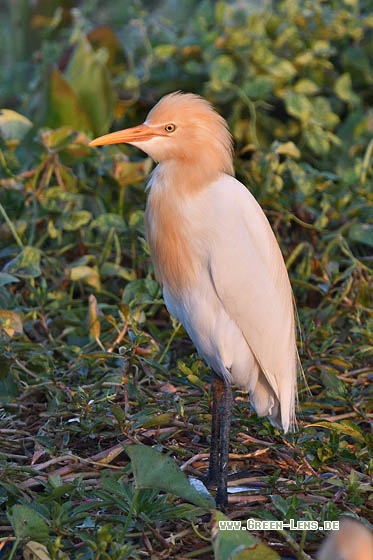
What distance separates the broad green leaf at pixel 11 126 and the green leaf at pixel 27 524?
6.67 ft

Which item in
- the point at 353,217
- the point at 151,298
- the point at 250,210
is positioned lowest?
the point at 353,217

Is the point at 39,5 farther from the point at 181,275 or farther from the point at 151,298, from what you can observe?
the point at 181,275

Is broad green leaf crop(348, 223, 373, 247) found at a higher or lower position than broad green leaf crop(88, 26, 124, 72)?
lower

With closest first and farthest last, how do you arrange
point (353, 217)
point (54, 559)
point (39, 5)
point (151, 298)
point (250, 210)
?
point (54, 559) → point (250, 210) → point (151, 298) → point (353, 217) → point (39, 5)

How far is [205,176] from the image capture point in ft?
8.02

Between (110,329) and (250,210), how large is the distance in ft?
3.16

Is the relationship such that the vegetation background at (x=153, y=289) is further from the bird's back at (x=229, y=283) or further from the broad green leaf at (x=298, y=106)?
the bird's back at (x=229, y=283)

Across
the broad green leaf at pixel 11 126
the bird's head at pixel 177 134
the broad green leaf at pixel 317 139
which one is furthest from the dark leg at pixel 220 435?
the broad green leaf at pixel 317 139

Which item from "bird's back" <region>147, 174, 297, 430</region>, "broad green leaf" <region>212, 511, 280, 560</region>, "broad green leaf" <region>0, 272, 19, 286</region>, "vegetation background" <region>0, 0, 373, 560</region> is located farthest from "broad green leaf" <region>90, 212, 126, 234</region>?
"broad green leaf" <region>212, 511, 280, 560</region>

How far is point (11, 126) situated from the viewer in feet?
12.1

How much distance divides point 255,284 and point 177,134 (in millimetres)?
442

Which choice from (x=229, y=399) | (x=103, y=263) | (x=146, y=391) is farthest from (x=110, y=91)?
(x=229, y=399)

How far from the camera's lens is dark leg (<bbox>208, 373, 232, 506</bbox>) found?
93.0 inches

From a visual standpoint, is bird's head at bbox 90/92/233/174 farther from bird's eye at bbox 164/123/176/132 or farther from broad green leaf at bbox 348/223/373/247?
broad green leaf at bbox 348/223/373/247
